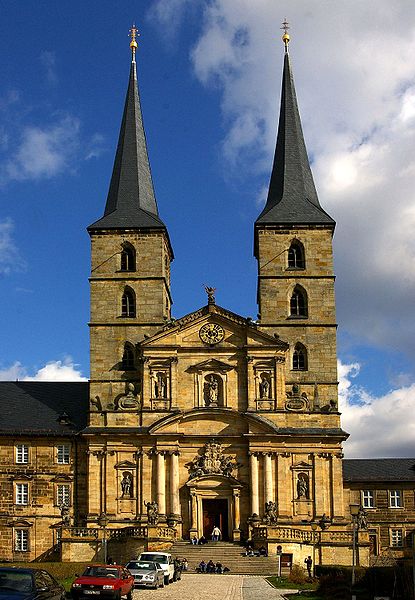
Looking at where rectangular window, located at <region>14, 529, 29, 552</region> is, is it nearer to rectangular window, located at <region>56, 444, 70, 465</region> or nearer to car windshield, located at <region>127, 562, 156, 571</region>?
rectangular window, located at <region>56, 444, 70, 465</region>

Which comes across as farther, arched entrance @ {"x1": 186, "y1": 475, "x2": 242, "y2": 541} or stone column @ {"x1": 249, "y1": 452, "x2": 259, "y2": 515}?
arched entrance @ {"x1": 186, "y1": 475, "x2": 242, "y2": 541}

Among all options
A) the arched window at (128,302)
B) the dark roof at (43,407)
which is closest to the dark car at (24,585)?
the dark roof at (43,407)

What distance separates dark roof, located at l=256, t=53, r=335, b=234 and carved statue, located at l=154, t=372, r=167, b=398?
38.7ft

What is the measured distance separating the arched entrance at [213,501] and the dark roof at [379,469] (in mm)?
9845

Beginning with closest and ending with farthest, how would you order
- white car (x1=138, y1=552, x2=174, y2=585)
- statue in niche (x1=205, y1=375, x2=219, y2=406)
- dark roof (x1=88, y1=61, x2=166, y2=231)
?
1. white car (x1=138, y1=552, x2=174, y2=585)
2. statue in niche (x1=205, y1=375, x2=219, y2=406)
3. dark roof (x1=88, y1=61, x2=166, y2=231)

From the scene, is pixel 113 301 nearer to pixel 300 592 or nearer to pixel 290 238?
pixel 290 238

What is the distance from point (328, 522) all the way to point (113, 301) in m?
19.4

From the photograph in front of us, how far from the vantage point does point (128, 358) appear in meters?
61.9

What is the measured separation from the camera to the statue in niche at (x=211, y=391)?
59219mm

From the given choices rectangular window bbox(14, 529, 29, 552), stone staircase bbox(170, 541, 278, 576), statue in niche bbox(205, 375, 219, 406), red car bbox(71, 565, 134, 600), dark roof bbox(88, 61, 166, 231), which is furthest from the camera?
dark roof bbox(88, 61, 166, 231)

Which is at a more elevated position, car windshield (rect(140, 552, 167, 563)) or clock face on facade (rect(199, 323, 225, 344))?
clock face on facade (rect(199, 323, 225, 344))

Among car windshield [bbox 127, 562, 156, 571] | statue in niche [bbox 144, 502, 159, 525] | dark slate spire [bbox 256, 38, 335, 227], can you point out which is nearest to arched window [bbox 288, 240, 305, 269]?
dark slate spire [bbox 256, 38, 335, 227]

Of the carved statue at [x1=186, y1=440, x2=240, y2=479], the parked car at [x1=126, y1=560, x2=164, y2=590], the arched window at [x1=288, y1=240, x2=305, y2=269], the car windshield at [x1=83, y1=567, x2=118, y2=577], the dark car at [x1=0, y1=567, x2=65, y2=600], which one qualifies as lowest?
the parked car at [x1=126, y1=560, x2=164, y2=590]

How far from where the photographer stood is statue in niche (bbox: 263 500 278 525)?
54375 millimetres
